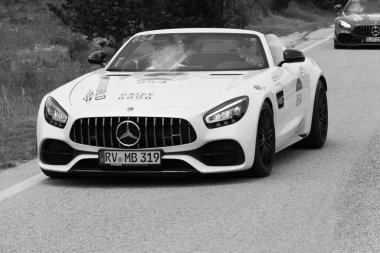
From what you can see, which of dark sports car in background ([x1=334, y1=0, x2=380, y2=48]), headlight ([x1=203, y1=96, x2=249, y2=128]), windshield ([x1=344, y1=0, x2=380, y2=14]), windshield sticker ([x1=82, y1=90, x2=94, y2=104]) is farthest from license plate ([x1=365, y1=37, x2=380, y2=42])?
headlight ([x1=203, y1=96, x2=249, y2=128])

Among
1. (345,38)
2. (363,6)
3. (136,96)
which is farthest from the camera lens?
(363,6)

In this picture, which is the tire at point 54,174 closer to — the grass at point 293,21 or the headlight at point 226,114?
the headlight at point 226,114

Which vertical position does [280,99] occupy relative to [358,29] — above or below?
above

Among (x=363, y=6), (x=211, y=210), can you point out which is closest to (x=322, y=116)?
(x=211, y=210)

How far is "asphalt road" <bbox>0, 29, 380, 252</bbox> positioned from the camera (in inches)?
269

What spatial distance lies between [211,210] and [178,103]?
4.18 ft

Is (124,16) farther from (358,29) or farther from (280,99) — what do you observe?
(280,99)

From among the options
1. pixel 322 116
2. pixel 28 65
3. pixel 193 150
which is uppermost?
pixel 193 150

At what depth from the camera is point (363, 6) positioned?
89.3 ft

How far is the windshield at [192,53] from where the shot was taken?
1009cm

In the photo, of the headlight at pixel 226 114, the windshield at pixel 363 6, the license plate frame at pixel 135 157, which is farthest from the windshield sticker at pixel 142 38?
the windshield at pixel 363 6

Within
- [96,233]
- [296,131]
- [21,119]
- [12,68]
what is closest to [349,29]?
[12,68]

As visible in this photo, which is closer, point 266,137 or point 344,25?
point 266,137

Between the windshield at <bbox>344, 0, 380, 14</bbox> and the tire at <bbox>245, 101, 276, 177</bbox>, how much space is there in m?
18.0
